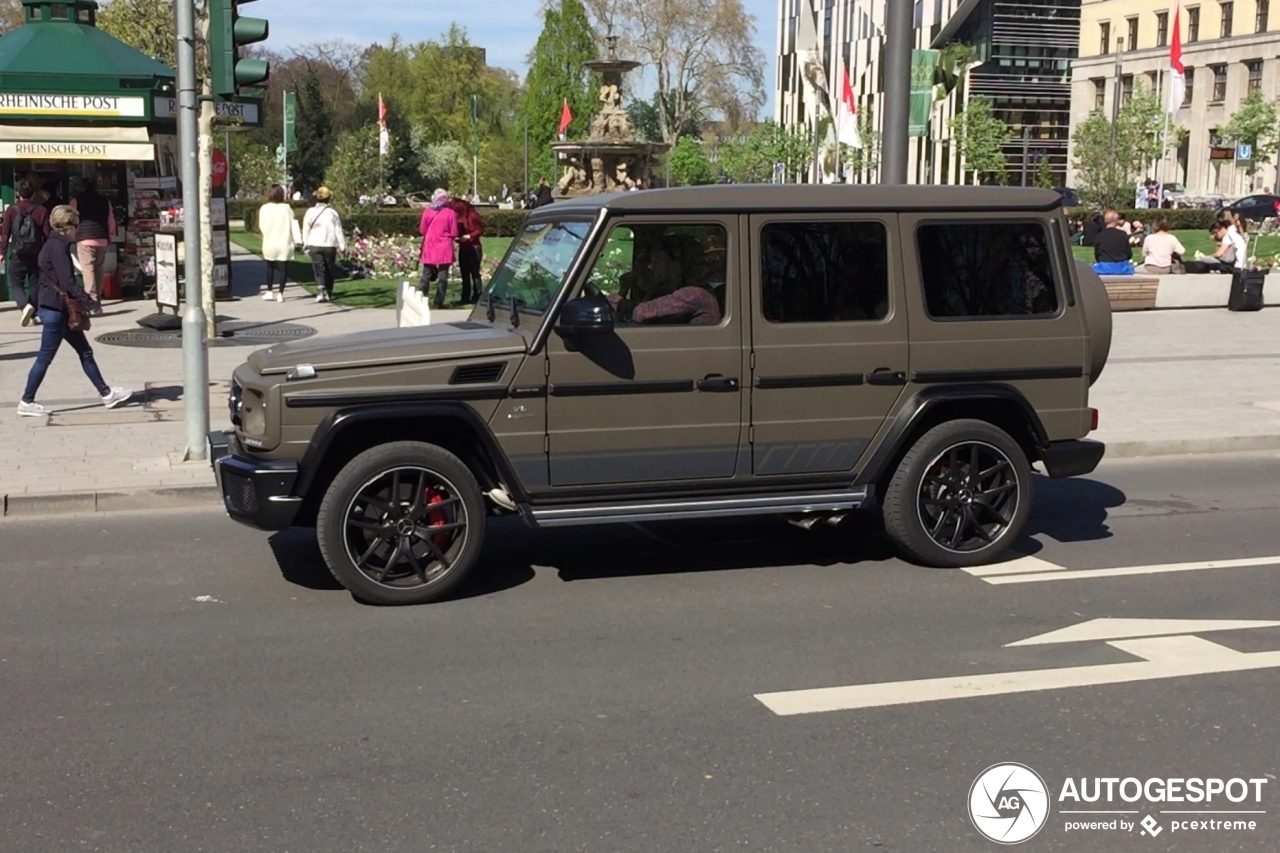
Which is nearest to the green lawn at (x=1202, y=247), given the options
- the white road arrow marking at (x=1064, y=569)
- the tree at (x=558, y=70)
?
the white road arrow marking at (x=1064, y=569)

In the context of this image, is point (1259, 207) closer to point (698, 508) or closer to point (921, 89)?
point (921, 89)

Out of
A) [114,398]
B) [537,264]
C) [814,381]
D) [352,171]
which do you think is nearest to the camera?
[814,381]

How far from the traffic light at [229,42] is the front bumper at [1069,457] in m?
6.30

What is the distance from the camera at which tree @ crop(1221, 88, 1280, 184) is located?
72.2 metres

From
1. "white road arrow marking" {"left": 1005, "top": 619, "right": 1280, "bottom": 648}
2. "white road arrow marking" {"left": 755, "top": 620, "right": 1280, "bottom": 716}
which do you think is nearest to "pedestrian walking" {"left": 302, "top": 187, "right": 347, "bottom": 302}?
"white road arrow marking" {"left": 1005, "top": 619, "right": 1280, "bottom": 648}

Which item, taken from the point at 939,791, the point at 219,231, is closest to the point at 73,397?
the point at 219,231

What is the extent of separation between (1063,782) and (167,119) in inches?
742

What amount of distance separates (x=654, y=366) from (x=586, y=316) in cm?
52

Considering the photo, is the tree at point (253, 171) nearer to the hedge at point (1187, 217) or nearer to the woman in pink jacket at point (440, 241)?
the hedge at point (1187, 217)

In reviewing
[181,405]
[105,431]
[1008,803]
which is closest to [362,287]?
[181,405]

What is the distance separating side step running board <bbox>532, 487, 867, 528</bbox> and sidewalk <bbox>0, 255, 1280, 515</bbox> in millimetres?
3461

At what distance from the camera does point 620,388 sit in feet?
23.7

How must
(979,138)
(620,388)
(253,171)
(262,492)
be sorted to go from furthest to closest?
(979,138), (253,171), (620,388), (262,492)
